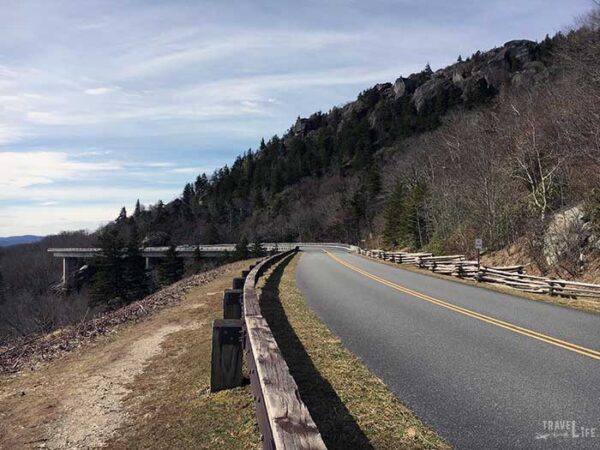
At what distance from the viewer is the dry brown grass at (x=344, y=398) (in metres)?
4.61

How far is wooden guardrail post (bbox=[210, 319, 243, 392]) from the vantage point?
5934 millimetres

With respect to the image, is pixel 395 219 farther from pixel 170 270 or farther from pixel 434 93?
pixel 434 93

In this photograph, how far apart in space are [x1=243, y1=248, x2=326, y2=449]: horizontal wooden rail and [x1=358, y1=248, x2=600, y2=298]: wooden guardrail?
1360 centimetres

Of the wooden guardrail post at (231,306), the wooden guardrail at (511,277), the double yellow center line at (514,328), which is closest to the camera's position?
the double yellow center line at (514,328)

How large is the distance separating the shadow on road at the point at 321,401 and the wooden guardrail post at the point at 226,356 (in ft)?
2.77

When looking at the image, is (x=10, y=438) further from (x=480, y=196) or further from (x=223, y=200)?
(x=223, y=200)

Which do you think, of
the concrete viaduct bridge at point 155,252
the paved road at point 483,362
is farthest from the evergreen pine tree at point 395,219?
the paved road at point 483,362

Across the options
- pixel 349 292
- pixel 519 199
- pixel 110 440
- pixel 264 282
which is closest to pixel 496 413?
pixel 110 440

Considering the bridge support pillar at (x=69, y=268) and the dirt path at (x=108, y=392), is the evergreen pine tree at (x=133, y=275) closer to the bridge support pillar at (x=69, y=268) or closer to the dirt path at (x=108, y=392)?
the dirt path at (x=108, y=392)

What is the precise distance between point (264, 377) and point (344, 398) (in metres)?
1.75

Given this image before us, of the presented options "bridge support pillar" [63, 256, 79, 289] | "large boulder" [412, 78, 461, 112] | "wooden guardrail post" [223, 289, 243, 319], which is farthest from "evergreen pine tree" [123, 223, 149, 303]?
"large boulder" [412, 78, 461, 112]

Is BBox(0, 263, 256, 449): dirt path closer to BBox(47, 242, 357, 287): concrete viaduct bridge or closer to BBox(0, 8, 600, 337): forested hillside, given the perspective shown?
BBox(0, 8, 600, 337): forested hillside

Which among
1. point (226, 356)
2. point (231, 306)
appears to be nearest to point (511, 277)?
point (231, 306)

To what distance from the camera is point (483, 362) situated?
280 inches
